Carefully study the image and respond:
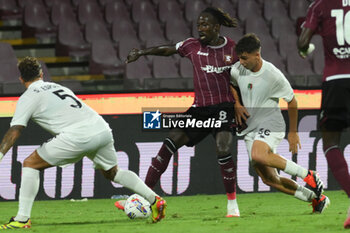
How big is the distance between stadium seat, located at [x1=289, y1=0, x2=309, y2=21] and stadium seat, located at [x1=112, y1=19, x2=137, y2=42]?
2792mm

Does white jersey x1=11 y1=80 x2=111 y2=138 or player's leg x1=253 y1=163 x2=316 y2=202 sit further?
player's leg x1=253 y1=163 x2=316 y2=202

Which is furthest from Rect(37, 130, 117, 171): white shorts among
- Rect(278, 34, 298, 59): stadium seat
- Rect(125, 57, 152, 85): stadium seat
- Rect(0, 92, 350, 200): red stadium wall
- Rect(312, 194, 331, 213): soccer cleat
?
Rect(278, 34, 298, 59): stadium seat

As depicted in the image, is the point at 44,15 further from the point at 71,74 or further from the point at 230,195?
the point at 230,195

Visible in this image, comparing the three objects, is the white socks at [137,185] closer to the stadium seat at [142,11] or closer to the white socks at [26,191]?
the white socks at [26,191]

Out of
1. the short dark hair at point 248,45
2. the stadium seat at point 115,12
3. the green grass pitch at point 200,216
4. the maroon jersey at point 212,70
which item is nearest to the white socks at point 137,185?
the green grass pitch at point 200,216

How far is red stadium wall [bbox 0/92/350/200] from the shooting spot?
34.0ft

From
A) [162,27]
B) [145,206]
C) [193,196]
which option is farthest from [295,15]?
[145,206]

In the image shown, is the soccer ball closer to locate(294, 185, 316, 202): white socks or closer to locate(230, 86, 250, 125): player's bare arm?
locate(230, 86, 250, 125): player's bare arm

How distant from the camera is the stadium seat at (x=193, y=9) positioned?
571 inches

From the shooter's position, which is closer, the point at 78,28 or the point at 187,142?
the point at 187,142

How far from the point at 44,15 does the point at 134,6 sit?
1.56 m

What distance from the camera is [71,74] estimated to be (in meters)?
13.8

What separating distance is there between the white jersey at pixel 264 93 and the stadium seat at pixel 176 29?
5836 millimetres

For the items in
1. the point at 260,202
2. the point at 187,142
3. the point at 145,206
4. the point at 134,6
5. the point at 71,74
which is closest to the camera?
the point at 145,206
